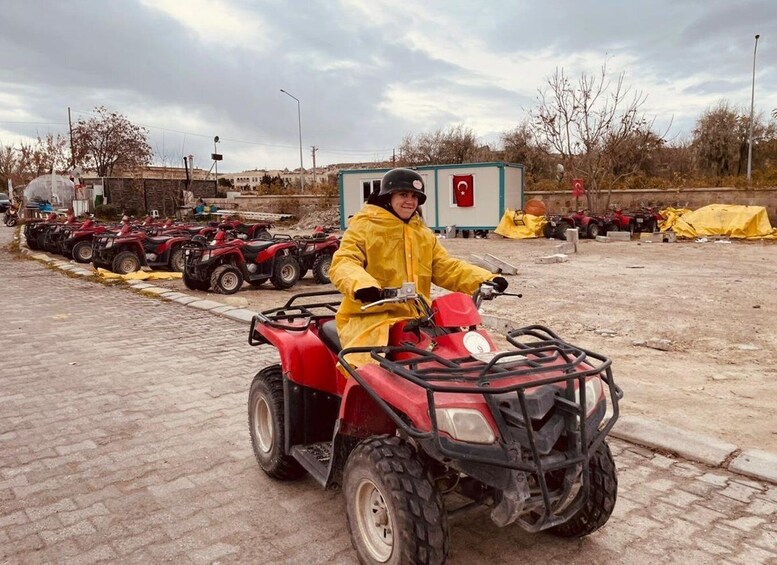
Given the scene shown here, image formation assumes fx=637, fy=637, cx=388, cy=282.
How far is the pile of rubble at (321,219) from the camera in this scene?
107 ft

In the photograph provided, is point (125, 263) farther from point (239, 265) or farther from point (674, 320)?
point (674, 320)

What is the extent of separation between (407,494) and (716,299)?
851cm

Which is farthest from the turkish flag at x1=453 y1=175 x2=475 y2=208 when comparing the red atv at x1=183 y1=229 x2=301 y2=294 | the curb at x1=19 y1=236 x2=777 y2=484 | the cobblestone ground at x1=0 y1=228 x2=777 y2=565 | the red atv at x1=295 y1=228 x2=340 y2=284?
the curb at x1=19 y1=236 x2=777 y2=484

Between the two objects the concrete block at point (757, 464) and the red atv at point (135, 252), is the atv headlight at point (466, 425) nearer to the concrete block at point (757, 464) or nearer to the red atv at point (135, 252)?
the concrete block at point (757, 464)

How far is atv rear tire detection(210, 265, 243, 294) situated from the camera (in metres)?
11.1

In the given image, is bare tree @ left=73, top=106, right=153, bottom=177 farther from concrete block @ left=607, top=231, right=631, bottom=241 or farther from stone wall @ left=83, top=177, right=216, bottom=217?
concrete block @ left=607, top=231, right=631, bottom=241

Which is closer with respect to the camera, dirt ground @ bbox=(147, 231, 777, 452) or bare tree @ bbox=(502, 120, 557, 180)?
dirt ground @ bbox=(147, 231, 777, 452)

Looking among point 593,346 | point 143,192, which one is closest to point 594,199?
point 593,346

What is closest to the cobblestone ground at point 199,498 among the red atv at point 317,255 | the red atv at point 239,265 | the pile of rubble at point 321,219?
the red atv at point 239,265

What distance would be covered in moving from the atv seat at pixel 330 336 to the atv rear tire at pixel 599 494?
134 centimetres

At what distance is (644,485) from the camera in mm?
3576

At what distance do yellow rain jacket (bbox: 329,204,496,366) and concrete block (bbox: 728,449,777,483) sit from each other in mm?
1893

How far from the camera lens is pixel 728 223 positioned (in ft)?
66.0

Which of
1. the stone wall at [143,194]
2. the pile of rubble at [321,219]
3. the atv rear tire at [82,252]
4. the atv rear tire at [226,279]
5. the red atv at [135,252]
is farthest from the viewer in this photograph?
the stone wall at [143,194]
